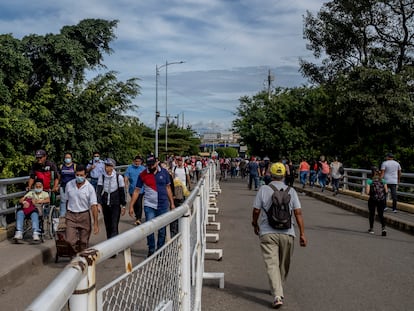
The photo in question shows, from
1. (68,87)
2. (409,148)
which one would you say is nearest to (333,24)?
(409,148)

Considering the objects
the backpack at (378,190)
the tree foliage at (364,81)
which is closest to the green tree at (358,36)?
the tree foliage at (364,81)

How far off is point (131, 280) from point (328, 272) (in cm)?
604

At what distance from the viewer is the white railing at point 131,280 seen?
1546mm

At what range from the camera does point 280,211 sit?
243 inches

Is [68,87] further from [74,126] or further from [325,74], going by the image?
[325,74]

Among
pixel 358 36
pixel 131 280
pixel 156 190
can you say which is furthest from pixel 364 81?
pixel 131 280

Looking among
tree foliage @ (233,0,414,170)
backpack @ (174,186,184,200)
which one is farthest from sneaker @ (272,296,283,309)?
tree foliage @ (233,0,414,170)

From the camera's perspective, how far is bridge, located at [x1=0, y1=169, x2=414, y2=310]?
6406 millimetres

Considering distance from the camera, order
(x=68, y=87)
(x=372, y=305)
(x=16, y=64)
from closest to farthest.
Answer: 1. (x=372, y=305)
2. (x=16, y=64)
3. (x=68, y=87)

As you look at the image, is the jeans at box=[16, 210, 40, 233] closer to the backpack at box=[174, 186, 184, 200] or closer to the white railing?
the backpack at box=[174, 186, 184, 200]

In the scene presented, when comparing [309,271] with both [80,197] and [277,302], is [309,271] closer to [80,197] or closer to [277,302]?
[277,302]

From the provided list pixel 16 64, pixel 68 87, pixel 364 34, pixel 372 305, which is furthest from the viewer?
pixel 364 34

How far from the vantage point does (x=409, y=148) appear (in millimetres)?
25062

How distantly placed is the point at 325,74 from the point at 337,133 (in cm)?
340
